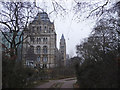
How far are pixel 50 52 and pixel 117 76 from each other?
2628 inches

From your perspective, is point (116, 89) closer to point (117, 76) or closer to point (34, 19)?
point (117, 76)

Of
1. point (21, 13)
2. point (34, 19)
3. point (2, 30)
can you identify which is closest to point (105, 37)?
point (34, 19)

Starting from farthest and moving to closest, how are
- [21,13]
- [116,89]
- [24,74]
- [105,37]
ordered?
[105,37], [21,13], [24,74], [116,89]

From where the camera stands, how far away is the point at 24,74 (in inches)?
488

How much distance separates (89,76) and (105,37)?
20991 millimetres

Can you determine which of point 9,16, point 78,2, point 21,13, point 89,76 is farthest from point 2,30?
point 89,76

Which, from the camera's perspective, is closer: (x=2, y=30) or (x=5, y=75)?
(x=5, y=75)

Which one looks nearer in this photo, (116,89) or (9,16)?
(116,89)

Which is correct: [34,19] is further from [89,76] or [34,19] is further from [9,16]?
[89,76]

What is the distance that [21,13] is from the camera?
20156 mm

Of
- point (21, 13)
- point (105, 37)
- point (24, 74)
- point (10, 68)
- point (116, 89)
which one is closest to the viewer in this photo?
point (116, 89)

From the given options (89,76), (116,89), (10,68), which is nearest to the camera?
(116,89)

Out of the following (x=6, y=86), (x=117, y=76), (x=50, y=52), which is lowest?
(x=6, y=86)

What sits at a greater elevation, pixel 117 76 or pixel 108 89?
pixel 117 76
